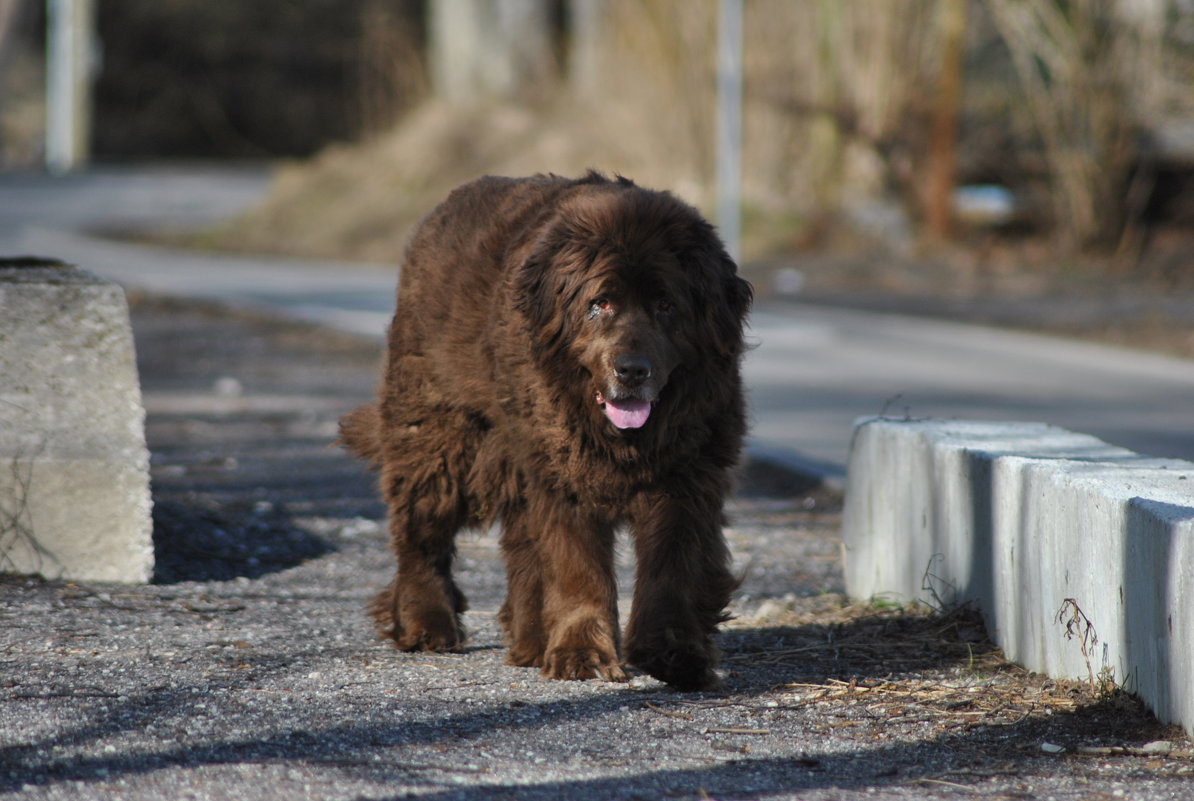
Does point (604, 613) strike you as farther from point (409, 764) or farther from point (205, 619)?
point (205, 619)

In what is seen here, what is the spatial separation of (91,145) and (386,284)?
31253 millimetres

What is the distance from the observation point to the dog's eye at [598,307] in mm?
4707

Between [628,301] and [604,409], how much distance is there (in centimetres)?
31

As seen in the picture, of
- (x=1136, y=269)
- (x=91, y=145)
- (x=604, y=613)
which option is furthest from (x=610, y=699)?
(x=91, y=145)

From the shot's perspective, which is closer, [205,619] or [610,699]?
[610,699]

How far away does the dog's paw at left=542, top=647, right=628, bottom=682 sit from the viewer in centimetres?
485

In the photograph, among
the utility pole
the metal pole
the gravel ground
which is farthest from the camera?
the utility pole

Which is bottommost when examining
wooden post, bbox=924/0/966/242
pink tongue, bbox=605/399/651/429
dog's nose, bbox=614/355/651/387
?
pink tongue, bbox=605/399/651/429

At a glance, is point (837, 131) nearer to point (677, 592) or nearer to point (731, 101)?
point (731, 101)

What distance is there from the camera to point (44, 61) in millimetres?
47750

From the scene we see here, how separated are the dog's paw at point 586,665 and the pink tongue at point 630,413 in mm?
702

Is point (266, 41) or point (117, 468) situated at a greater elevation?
point (266, 41)

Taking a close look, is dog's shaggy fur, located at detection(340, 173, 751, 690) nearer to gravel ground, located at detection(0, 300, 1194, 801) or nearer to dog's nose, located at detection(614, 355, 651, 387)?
dog's nose, located at detection(614, 355, 651, 387)

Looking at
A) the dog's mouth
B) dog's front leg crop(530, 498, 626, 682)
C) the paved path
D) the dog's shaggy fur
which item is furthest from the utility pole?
the dog's mouth
